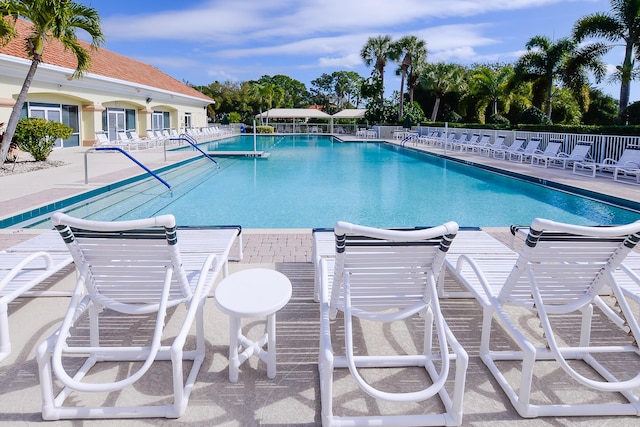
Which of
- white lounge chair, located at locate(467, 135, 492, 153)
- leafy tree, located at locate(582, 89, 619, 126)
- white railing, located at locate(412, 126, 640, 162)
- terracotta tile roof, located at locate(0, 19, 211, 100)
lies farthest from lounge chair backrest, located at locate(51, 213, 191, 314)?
leafy tree, located at locate(582, 89, 619, 126)

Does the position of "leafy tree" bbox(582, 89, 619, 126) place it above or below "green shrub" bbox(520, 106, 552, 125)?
above

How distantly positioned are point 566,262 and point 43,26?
11.7 metres

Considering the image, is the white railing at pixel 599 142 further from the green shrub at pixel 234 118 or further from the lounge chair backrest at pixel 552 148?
the green shrub at pixel 234 118

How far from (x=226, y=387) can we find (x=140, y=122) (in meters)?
25.9

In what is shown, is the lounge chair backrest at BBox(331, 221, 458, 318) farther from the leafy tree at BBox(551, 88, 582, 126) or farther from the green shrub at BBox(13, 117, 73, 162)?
the leafy tree at BBox(551, 88, 582, 126)

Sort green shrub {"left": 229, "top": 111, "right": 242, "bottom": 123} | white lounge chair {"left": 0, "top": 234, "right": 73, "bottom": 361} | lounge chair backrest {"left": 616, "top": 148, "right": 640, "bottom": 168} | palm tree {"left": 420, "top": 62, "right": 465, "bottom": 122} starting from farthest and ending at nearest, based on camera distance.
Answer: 1. green shrub {"left": 229, "top": 111, "right": 242, "bottom": 123}
2. palm tree {"left": 420, "top": 62, "right": 465, "bottom": 122}
3. lounge chair backrest {"left": 616, "top": 148, "right": 640, "bottom": 168}
4. white lounge chair {"left": 0, "top": 234, "right": 73, "bottom": 361}

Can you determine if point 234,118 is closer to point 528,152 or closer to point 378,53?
point 378,53

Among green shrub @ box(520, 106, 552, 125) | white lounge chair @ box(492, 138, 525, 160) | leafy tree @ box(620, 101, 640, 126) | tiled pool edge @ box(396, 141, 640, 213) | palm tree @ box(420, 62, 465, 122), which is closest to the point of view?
tiled pool edge @ box(396, 141, 640, 213)

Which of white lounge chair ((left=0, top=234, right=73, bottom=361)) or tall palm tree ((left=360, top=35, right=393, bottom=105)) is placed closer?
white lounge chair ((left=0, top=234, right=73, bottom=361))

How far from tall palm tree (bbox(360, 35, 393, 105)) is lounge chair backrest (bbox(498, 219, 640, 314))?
1531 inches

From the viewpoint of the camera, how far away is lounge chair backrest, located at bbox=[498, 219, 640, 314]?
2.45 metres

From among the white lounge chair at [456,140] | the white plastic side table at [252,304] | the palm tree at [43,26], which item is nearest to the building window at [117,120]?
the palm tree at [43,26]

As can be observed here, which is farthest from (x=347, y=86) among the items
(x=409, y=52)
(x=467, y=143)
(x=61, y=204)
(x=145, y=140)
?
(x=61, y=204)

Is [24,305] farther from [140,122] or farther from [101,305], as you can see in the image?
[140,122]
